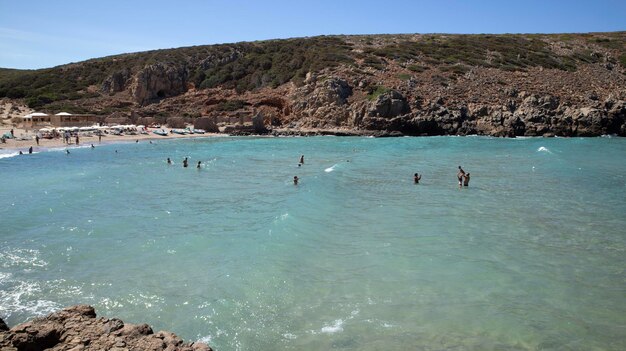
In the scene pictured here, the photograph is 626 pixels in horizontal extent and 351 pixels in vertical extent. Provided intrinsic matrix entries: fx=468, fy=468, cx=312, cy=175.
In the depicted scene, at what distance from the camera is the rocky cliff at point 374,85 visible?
174ft

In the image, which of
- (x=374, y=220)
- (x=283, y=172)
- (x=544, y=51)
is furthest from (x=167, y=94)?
(x=374, y=220)

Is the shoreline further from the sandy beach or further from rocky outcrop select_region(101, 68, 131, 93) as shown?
rocky outcrop select_region(101, 68, 131, 93)

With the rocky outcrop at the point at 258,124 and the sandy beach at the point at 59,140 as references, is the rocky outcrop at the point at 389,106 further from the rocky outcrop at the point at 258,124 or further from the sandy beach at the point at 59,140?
the sandy beach at the point at 59,140

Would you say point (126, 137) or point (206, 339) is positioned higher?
point (126, 137)

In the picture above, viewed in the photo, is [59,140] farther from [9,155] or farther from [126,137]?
[9,155]

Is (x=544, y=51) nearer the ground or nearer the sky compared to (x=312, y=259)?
nearer the sky

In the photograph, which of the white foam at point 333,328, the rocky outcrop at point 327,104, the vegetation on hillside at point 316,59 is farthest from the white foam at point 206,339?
the vegetation on hillside at point 316,59

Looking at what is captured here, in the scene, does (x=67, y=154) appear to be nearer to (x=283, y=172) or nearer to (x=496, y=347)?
(x=283, y=172)

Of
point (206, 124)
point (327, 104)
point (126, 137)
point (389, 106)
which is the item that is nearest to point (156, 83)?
point (206, 124)

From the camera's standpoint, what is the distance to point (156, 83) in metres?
67.8

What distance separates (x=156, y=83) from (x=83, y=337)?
6787cm

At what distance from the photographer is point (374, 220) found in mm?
14891

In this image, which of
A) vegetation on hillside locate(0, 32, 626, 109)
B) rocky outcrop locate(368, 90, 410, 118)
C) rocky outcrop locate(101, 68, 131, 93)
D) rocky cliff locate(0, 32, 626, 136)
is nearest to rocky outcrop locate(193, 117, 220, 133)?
rocky cliff locate(0, 32, 626, 136)

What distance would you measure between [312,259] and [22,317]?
5855mm
